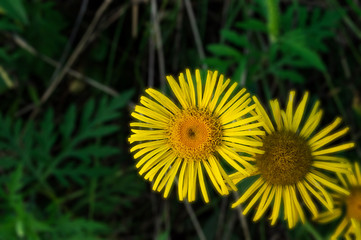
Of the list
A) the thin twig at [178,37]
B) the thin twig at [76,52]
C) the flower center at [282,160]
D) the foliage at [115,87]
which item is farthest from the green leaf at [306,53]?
the thin twig at [76,52]

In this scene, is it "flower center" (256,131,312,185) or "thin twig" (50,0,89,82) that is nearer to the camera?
"flower center" (256,131,312,185)

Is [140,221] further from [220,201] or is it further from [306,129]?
[306,129]

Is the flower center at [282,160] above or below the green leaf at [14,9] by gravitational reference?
below

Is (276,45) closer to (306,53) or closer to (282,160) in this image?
(306,53)

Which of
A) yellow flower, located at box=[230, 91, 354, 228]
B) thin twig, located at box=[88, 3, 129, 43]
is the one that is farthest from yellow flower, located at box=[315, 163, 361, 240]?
thin twig, located at box=[88, 3, 129, 43]

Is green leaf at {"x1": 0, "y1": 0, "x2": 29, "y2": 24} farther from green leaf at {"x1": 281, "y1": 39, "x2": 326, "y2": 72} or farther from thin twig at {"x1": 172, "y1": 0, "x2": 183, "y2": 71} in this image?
green leaf at {"x1": 281, "y1": 39, "x2": 326, "y2": 72}

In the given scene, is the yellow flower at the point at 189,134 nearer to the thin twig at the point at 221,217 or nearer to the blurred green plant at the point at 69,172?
the blurred green plant at the point at 69,172

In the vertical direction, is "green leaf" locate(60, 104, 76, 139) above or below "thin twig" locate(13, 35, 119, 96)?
below

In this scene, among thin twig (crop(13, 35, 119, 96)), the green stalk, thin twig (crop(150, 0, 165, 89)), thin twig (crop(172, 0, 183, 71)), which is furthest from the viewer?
thin twig (crop(172, 0, 183, 71))
